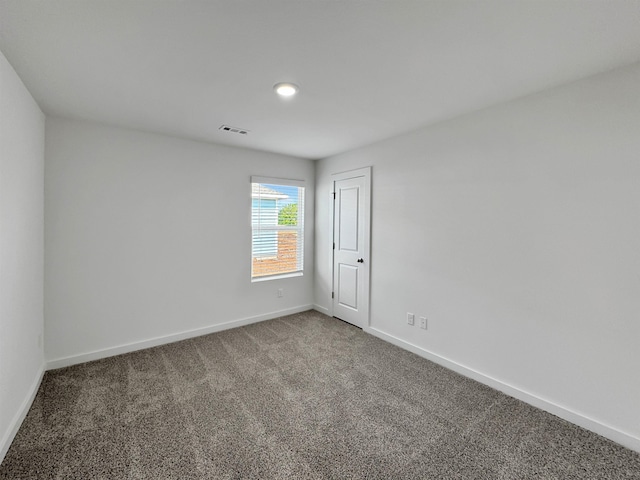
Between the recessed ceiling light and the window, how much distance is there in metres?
1.83

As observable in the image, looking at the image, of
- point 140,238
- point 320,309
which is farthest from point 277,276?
point 140,238

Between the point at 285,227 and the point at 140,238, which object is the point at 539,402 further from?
the point at 140,238

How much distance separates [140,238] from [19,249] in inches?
44.6

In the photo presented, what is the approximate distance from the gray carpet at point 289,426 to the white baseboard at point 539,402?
0.06m

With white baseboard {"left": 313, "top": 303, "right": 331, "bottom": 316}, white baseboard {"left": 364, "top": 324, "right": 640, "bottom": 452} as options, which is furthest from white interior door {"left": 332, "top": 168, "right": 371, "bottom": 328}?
white baseboard {"left": 364, "top": 324, "right": 640, "bottom": 452}

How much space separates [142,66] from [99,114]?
3.87ft

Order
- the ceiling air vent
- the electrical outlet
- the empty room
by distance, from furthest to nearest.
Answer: the electrical outlet → the ceiling air vent → the empty room

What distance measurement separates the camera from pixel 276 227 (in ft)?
13.8

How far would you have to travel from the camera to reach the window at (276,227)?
158 inches

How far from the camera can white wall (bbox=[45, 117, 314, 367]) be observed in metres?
2.77

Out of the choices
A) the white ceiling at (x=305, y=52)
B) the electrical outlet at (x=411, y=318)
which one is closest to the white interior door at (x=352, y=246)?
the electrical outlet at (x=411, y=318)

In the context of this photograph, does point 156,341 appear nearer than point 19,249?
No

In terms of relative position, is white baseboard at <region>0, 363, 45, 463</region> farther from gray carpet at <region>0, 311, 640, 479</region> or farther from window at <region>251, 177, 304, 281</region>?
window at <region>251, 177, 304, 281</region>

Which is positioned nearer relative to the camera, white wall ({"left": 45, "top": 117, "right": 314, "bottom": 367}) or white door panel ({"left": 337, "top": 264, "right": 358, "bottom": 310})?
white wall ({"left": 45, "top": 117, "right": 314, "bottom": 367})
